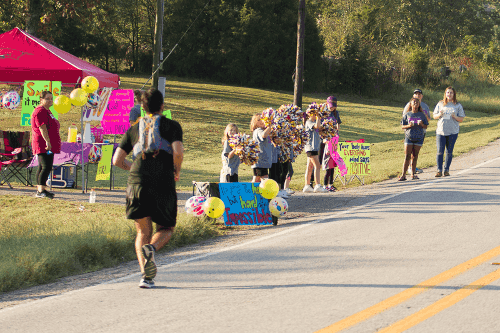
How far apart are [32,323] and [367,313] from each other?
2.80m

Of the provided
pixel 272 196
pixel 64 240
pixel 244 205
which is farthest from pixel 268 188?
pixel 64 240

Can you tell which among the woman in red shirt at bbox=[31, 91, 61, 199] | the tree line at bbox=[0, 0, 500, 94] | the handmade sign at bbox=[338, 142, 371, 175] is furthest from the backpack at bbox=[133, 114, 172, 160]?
the tree line at bbox=[0, 0, 500, 94]

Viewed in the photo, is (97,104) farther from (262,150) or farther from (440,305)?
(440,305)

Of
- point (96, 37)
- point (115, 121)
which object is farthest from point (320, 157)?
point (96, 37)

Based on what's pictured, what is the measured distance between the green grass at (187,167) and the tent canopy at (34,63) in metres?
2.96

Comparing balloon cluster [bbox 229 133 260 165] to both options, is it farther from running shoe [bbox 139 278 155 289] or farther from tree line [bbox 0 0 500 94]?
tree line [bbox 0 0 500 94]

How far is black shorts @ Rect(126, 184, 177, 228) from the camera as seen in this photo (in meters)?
5.25

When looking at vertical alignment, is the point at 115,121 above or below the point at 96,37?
below

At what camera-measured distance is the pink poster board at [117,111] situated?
14.8 meters

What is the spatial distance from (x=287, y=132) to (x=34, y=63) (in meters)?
7.36

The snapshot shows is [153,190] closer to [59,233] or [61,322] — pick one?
[61,322]

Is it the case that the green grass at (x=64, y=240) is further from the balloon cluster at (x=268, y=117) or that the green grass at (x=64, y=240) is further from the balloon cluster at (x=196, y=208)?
the balloon cluster at (x=268, y=117)

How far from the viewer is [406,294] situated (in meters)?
5.04

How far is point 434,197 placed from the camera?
33.5 ft
